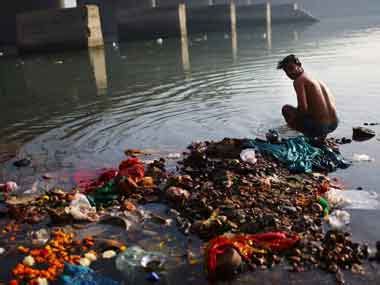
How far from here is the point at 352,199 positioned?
6004mm

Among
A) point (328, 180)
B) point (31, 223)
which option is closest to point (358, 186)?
point (328, 180)

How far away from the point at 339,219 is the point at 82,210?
305 centimetres

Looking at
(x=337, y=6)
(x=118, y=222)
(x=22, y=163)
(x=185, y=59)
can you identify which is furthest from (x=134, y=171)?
(x=337, y=6)

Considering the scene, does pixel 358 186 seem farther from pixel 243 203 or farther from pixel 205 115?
pixel 205 115

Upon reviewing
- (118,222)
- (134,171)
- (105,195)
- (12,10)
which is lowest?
(118,222)

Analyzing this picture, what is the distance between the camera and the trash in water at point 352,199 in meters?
5.81

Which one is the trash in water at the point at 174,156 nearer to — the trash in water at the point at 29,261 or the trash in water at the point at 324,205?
the trash in water at the point at 324,205

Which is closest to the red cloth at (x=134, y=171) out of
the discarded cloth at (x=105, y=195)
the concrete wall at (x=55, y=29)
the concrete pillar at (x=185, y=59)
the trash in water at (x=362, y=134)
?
the discarded cloth at (x=105, y=195)

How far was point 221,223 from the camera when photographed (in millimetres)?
5246

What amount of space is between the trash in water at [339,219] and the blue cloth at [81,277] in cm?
248

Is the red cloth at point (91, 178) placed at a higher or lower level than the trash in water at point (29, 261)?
higher

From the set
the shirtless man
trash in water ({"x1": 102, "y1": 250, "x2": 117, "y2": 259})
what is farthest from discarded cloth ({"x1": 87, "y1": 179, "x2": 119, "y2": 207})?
the shirtless man

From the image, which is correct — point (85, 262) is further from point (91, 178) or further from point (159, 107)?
point (159, 107)

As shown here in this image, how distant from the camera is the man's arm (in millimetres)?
7938
